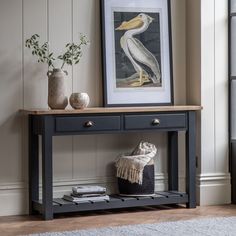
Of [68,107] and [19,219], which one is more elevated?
[68,107]

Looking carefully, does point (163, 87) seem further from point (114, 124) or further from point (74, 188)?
point (74, 188)

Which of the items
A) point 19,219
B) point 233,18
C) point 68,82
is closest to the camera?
point 19,219

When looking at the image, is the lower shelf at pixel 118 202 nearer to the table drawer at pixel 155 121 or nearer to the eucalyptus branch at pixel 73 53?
A: the table drawer at pixel 155 121

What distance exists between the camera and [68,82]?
507cm

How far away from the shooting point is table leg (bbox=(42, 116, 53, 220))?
4629 mm

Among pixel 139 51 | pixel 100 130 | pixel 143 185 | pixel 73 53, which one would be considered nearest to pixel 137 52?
pixel 139 51

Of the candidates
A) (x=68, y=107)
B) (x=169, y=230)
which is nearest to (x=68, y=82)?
(x=68, y=107)

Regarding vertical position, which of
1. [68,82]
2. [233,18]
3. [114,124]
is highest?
[233,18]

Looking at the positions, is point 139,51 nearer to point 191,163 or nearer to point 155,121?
point 155,121

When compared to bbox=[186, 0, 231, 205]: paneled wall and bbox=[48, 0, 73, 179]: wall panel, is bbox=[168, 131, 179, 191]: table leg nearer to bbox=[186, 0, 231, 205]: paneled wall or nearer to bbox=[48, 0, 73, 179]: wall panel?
bbox=[186, 0, 231, 205]: paneled wall

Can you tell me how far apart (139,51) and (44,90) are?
849 mm

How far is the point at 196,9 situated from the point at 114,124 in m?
1.26

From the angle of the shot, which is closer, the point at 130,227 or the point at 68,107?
the point at 130,227

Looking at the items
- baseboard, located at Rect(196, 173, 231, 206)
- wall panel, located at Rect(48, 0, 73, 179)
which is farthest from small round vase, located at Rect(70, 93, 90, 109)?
baseboard, located at Rect(196, 173, 231, 206)
